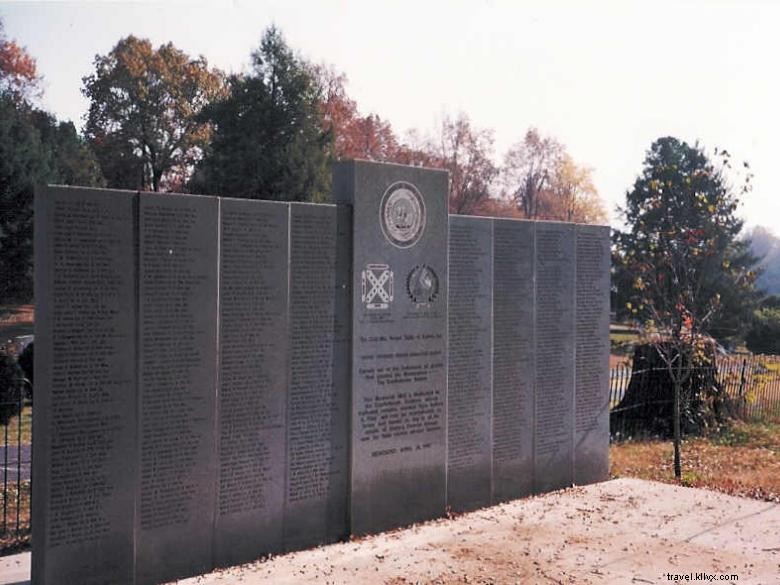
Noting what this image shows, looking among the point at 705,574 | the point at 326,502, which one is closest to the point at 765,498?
the point at 705,574

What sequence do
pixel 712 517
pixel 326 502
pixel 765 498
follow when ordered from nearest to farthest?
pixel 326 502
pixel 712 517
pixel 765 498

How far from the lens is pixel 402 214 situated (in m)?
8.84

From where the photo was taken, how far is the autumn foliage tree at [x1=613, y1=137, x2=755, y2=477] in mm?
13461

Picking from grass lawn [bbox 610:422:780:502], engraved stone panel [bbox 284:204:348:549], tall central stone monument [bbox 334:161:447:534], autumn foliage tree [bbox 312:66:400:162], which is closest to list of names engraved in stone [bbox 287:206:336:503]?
engraved stone panel [bbox 284:204:348:549]

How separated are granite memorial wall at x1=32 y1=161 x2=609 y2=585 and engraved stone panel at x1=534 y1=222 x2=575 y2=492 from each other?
0.02 m

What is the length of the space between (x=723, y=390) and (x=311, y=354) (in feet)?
36.0

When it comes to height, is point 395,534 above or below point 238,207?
below

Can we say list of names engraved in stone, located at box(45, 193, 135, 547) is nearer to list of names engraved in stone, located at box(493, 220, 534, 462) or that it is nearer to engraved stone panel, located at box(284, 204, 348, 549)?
engraved stone panel, located at box(284, 204, 348, 549)

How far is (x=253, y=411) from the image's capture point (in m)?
7.69

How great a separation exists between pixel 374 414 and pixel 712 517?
3.94 m

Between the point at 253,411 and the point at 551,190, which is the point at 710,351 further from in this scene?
the point at 551,190

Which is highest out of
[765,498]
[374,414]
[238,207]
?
[238,207]

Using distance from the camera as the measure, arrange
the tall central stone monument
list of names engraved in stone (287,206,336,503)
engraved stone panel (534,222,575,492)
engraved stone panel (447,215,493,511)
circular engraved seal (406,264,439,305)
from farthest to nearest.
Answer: engraved stone panel (534,222,575,492), engraved stone panel (447,215,493,511), circular engraved seal (406,264,439,305), the tall central stone monument, list of names engraved in stone (287,206,336,503)

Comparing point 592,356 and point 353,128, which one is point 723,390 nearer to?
point 592,356
